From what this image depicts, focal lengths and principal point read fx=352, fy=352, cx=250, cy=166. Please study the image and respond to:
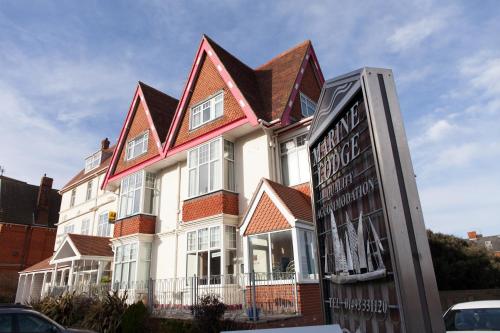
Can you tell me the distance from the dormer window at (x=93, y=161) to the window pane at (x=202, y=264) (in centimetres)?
1943

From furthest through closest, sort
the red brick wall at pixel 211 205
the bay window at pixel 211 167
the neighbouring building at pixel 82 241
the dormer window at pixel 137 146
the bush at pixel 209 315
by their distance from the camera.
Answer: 1. the neighbouring building at pixel 82 241
2. the dormer window at pixel 137 146
3. the bay window at pixel 211 167
4. the red brick wall at pixel 211 205
5. the bush at pixel 209 315

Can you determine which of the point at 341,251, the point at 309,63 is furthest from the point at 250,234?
the point at 309,63

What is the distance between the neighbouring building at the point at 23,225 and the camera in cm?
3556

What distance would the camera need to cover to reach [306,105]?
56.3ft

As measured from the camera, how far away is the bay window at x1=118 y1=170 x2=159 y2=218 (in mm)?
19516

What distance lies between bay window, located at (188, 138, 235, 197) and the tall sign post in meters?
11.4

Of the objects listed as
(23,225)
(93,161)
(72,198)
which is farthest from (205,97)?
(23,225)

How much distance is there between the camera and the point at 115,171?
22406mm

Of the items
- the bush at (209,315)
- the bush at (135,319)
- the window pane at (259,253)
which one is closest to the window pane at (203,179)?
the window pane at (259,253)

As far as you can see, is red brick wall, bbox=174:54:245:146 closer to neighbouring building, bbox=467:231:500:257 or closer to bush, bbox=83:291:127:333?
bush, bbox=83:291:127:333

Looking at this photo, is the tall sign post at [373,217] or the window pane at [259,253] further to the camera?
the window pane at [259,253]

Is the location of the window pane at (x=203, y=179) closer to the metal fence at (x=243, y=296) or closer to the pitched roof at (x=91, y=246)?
the metal fence at (x=243, y=296)

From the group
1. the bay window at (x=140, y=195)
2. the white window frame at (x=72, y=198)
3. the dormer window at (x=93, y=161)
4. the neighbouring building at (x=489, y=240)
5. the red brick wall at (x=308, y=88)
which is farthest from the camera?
the neighbouring building at (x=489, y=240)

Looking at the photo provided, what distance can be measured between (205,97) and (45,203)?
110 ft
